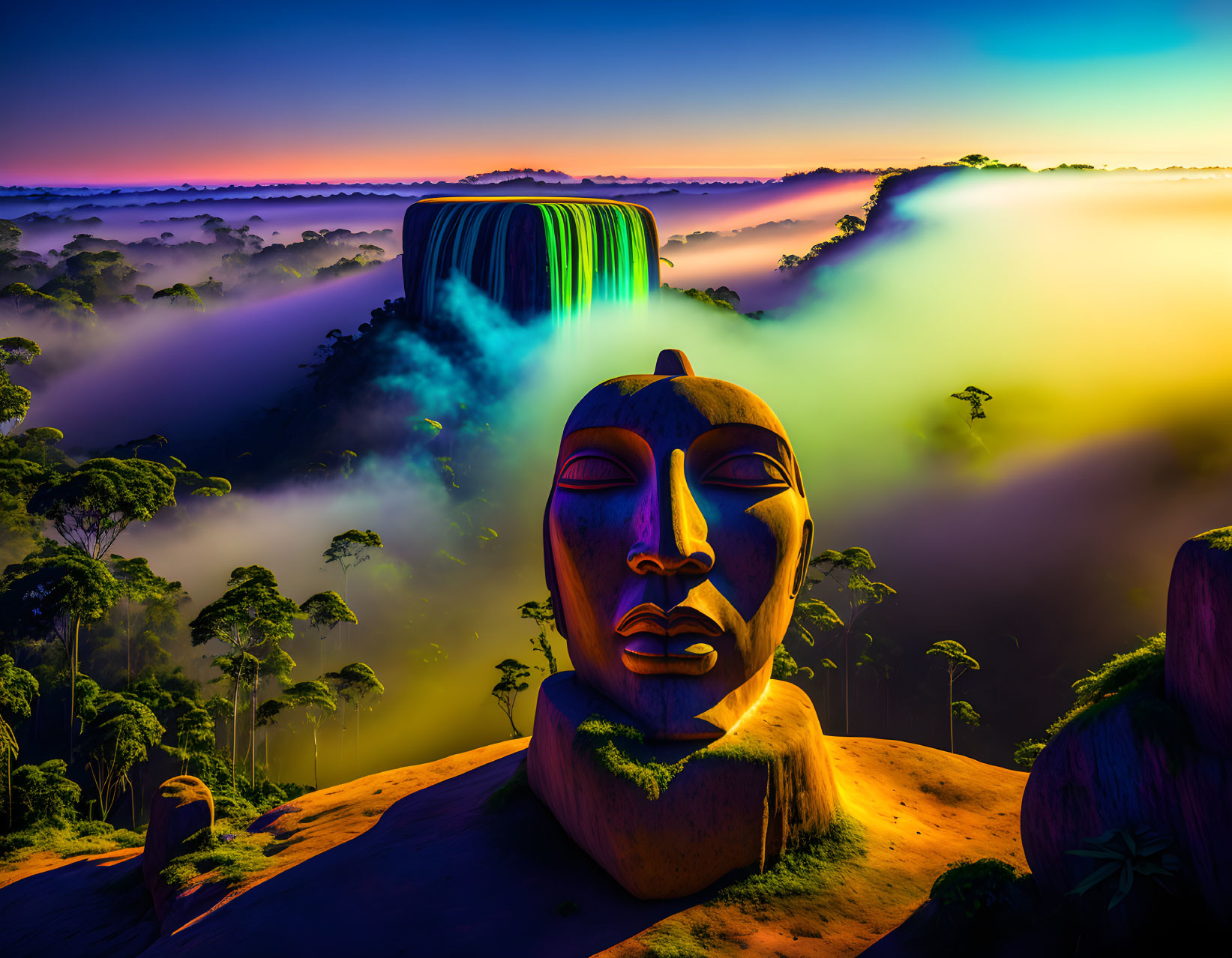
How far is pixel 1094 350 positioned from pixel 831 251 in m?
28.6

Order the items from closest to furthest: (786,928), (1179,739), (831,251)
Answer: (1179,739)
(786,928)
(831,251)

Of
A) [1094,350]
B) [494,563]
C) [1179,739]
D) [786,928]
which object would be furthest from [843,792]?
[1094,350]

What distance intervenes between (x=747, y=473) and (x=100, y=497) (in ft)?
70.8

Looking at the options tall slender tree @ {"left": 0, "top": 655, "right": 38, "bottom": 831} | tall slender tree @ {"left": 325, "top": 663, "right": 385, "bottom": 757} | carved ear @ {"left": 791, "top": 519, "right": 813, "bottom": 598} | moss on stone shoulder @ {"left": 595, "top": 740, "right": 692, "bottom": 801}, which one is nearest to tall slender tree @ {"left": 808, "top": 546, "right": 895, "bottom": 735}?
carved ear @ {"left": 791, "top": 519, "right": 813, "bottom": 598}

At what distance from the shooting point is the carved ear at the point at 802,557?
10.1 metres

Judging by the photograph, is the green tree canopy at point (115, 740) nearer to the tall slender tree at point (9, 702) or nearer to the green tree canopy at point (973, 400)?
the tall slender tree at point (9, 702)

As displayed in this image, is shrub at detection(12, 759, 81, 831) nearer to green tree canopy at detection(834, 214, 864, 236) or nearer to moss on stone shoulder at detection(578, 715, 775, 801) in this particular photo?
moss on stone shoulder at detection(578, 715, 775, 801)

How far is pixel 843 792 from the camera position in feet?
36.4

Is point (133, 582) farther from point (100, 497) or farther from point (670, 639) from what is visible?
point (670, 639)

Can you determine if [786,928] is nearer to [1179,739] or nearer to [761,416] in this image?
[1179,739]

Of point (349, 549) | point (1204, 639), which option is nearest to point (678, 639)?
point (1204, 639)

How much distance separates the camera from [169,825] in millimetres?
11844

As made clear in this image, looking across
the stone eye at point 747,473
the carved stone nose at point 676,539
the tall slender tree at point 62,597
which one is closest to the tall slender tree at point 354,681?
the tall slender tree at point 62,597

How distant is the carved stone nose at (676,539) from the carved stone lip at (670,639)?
0.40 m
